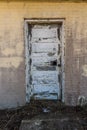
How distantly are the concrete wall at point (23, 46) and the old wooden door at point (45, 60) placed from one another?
303mm

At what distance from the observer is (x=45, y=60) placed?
8883 millimetres

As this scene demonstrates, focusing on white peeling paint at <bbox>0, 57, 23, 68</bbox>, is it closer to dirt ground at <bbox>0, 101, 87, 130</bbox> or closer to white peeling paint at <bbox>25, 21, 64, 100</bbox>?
white peeling paint at <bbox>25, 21, 64, 100</bbox>

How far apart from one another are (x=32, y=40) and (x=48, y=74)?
94cm

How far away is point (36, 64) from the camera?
892 cm

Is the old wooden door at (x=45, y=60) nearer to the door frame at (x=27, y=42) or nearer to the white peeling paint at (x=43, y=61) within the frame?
the white peeling paint at (x=43, y=61)

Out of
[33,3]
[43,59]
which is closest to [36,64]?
[43,59]

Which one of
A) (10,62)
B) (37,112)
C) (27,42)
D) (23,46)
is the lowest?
(37,112)

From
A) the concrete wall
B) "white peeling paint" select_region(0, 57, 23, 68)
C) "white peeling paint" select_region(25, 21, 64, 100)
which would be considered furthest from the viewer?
"white peeling paint" select_region(25, 21, 64, 100)

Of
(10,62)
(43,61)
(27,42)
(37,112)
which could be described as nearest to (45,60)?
(43,61)

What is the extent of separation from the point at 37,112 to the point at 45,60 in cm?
132

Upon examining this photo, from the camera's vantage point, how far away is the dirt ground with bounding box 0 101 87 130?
7988 mm

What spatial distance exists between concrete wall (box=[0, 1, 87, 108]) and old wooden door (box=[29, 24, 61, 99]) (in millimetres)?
303

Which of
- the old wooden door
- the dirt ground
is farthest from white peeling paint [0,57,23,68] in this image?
the dirt ground

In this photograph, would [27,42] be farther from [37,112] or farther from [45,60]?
[37,112]
